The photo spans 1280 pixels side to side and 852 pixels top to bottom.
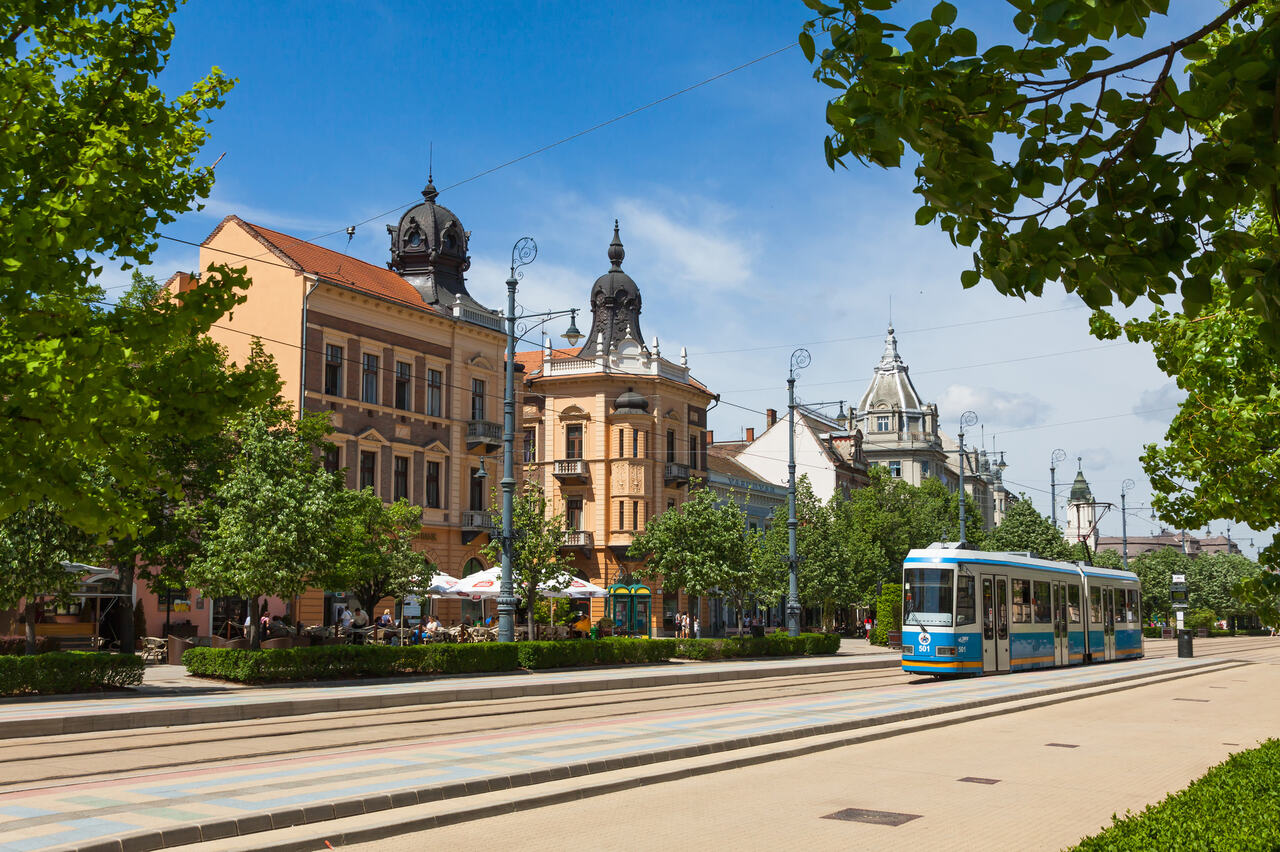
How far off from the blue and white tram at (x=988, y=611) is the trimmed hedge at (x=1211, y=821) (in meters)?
20.5

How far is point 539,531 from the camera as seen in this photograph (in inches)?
1519

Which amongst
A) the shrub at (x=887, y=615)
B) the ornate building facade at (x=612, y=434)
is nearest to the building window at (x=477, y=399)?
the ornate building facade at (x=612, y=434)

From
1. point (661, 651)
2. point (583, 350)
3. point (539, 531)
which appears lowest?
point (661, 651)

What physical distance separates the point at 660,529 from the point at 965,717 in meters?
23.9

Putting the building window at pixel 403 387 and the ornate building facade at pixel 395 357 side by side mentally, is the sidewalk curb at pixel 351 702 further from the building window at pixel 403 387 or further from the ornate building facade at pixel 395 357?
the building window at pixel 403 387

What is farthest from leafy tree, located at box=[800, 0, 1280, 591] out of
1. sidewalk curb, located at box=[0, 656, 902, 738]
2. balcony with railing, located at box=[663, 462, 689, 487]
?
balcony with railing, located at box=[663, 462, 689, 487]

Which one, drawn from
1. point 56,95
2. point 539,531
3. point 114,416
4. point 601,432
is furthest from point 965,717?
point 601,432

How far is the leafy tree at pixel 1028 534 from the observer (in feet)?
249

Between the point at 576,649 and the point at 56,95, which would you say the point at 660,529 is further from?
the point at 56,95

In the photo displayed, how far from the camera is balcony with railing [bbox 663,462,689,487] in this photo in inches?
2566

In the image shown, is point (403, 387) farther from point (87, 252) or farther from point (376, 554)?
point (87, 252)

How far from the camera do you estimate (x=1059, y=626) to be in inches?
1398

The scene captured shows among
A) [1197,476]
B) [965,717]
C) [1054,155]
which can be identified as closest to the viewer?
[1054,155]

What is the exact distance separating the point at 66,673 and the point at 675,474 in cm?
4474
